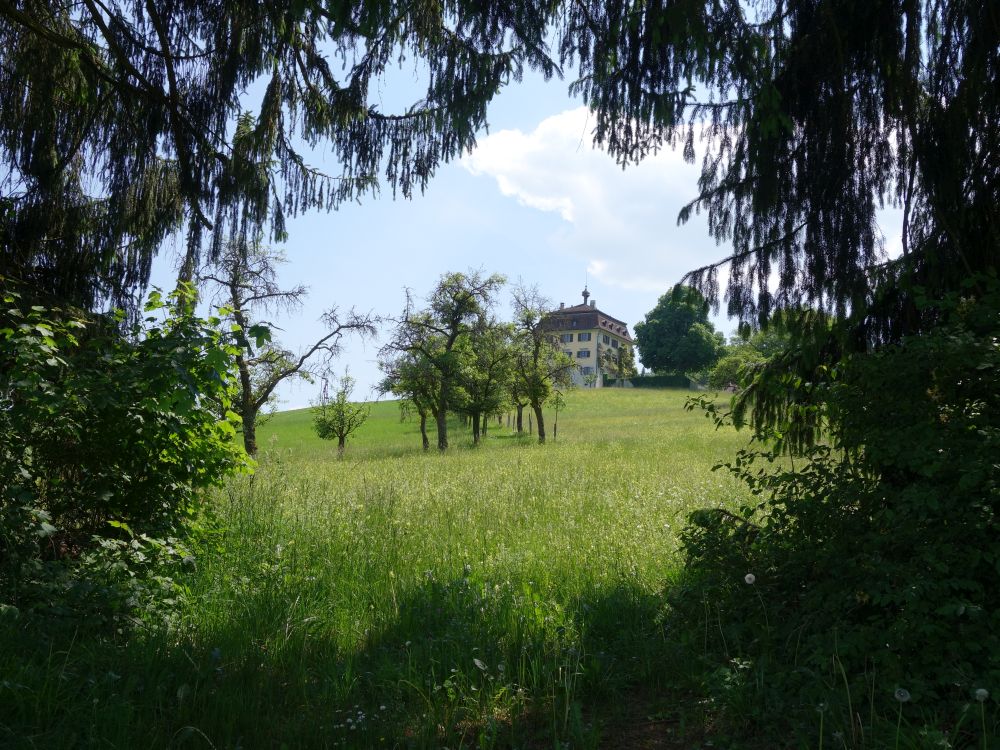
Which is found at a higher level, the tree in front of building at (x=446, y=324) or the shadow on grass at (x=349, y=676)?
the tree in front of building at (x=446, y=324)

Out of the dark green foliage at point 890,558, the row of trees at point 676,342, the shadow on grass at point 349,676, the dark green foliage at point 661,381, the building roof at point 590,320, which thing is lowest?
the shadow on grass at point 349,676

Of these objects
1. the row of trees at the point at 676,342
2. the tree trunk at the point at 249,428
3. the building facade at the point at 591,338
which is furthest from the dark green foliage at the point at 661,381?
the tree trunk at the point at 249,428

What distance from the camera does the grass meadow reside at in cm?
319

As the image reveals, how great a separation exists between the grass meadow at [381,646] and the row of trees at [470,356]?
22.9m

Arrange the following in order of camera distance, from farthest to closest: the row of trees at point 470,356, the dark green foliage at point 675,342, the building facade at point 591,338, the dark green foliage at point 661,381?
the building facade at point 591,338, the dark green foliage at point 675,342, the dark green foliage at point 661,381, the row of trees at point 470,356

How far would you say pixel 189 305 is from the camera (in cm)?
527

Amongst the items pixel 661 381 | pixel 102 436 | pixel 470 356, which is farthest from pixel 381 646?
pixel 661 381

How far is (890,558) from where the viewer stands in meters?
3.57

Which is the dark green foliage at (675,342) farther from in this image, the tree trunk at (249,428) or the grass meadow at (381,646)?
the grass meadow at (381,646)

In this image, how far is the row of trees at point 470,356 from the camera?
3045 cm

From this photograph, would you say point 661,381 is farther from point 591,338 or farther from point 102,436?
point 102,436

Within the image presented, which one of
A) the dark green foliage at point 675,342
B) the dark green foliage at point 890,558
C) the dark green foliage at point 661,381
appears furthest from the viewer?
the dark green foliage at point 675,342

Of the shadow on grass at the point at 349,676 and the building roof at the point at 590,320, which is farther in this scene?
the building roof at the point at 590,320

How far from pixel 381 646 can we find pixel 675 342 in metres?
83.5
